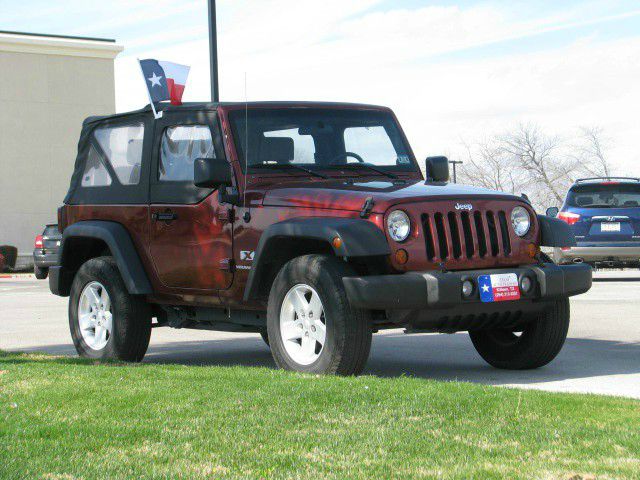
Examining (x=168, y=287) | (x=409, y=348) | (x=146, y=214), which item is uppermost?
(x=146, y=214)

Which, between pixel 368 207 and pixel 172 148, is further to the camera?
pixel 172 148

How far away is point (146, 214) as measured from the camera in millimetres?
9414

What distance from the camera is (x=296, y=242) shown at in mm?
8211

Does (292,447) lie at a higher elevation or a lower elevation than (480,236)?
lower

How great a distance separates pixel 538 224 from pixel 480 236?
2.17ft

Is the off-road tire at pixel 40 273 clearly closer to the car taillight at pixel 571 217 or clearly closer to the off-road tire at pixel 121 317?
the car taillight at pixel 571 217

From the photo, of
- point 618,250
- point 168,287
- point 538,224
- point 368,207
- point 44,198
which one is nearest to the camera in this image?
point 368,207

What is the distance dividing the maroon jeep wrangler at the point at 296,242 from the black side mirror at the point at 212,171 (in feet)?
0.05

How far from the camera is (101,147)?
10.2m

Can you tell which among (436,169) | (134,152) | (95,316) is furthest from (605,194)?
(95,316)

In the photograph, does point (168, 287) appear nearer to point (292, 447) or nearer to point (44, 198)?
point (292, 447)

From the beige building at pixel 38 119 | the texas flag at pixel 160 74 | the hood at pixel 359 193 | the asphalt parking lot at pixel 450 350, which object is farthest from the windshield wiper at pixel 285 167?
the beige building at pixel 38 119

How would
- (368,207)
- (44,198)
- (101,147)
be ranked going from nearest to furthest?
(368,207), (101,147), (44,198)

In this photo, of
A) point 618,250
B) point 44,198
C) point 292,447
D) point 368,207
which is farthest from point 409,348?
point 44,198
